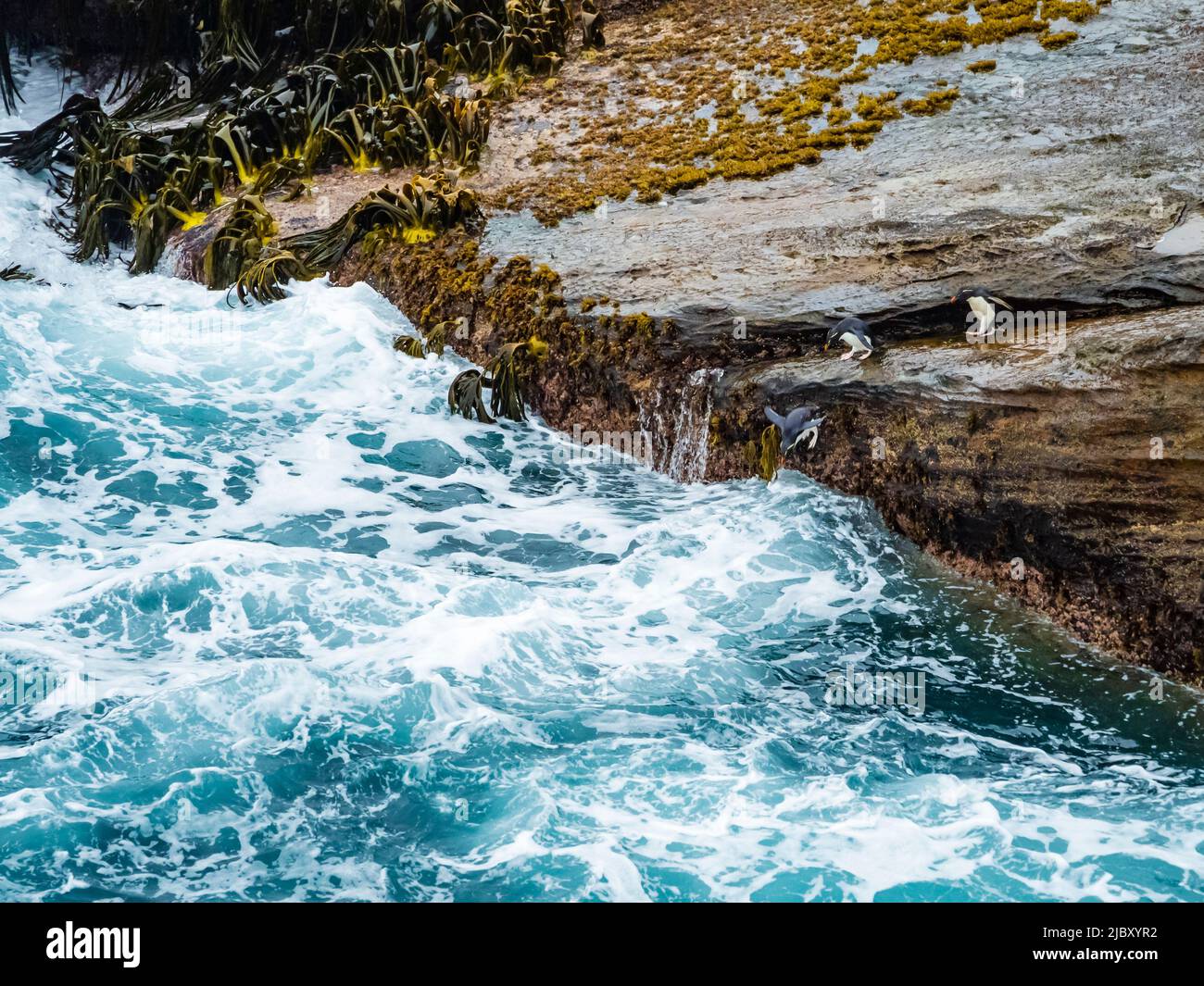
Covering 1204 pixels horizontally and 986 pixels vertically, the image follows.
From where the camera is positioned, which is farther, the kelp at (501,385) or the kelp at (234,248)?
the kelp at (234,248)

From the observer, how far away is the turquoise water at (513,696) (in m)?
5.33

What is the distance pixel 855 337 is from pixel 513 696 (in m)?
3.69

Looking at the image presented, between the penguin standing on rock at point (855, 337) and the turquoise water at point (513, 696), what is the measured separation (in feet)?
3.38

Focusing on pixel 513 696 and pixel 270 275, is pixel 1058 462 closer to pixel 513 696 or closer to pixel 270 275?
pixel 513 696

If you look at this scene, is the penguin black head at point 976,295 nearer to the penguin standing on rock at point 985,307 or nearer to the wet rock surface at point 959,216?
the penguin standing on rock at point 985,307

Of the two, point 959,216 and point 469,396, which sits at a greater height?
point 959,216

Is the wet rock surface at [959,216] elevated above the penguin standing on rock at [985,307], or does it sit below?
above

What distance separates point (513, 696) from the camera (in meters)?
6.55

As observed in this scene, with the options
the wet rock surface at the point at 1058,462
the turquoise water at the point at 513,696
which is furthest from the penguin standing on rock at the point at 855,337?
the turquoise water at the point at 513,696

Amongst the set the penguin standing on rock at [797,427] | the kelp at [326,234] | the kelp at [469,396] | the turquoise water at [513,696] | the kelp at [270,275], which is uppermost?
the kelp at [326,234]

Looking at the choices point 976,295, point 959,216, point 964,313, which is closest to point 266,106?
point 959,216

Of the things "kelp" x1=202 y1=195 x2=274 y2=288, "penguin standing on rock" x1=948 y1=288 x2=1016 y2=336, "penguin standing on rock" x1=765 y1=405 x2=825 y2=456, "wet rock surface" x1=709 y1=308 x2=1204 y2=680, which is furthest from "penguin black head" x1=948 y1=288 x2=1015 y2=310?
"kelp" x1=202 y1=195 x2=274 y2=288

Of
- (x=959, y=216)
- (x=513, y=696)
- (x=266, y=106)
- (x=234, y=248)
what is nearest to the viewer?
(x=513, y=696)

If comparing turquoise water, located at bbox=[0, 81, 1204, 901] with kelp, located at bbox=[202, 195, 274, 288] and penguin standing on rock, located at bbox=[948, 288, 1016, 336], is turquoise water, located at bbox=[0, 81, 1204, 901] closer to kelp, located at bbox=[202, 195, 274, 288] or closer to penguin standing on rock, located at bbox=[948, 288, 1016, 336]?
penguin standing on rock, located at bbox=[948, 288, 1016, 336]
